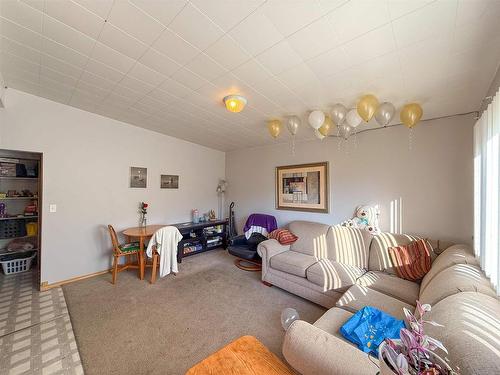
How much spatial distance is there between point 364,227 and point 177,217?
3.57 meters

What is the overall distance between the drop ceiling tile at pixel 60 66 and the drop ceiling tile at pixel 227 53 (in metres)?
1.50

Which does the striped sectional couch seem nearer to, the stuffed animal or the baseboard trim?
the stuffed animal

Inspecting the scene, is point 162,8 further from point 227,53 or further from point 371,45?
point 371,45

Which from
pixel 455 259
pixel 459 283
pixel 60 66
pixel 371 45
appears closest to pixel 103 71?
pixel 60 66

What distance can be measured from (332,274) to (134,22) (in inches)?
121

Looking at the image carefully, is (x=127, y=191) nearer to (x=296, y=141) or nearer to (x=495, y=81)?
(x=296, y=141)

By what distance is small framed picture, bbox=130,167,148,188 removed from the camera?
144 inches

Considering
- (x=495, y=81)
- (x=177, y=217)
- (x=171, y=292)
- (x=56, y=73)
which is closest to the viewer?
(x=495, y=81)

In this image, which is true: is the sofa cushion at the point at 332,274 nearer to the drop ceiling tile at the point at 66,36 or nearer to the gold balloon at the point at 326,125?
the gold balloon at the point at 326,125

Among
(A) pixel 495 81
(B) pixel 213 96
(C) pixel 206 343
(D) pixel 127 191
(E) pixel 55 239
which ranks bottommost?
(C) pixel 206 343

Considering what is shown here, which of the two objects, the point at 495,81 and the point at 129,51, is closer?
the point at 495,81

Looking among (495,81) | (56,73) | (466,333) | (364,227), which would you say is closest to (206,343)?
(466,333)

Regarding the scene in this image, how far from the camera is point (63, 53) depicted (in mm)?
1864

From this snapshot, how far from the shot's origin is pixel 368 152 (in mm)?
3102
